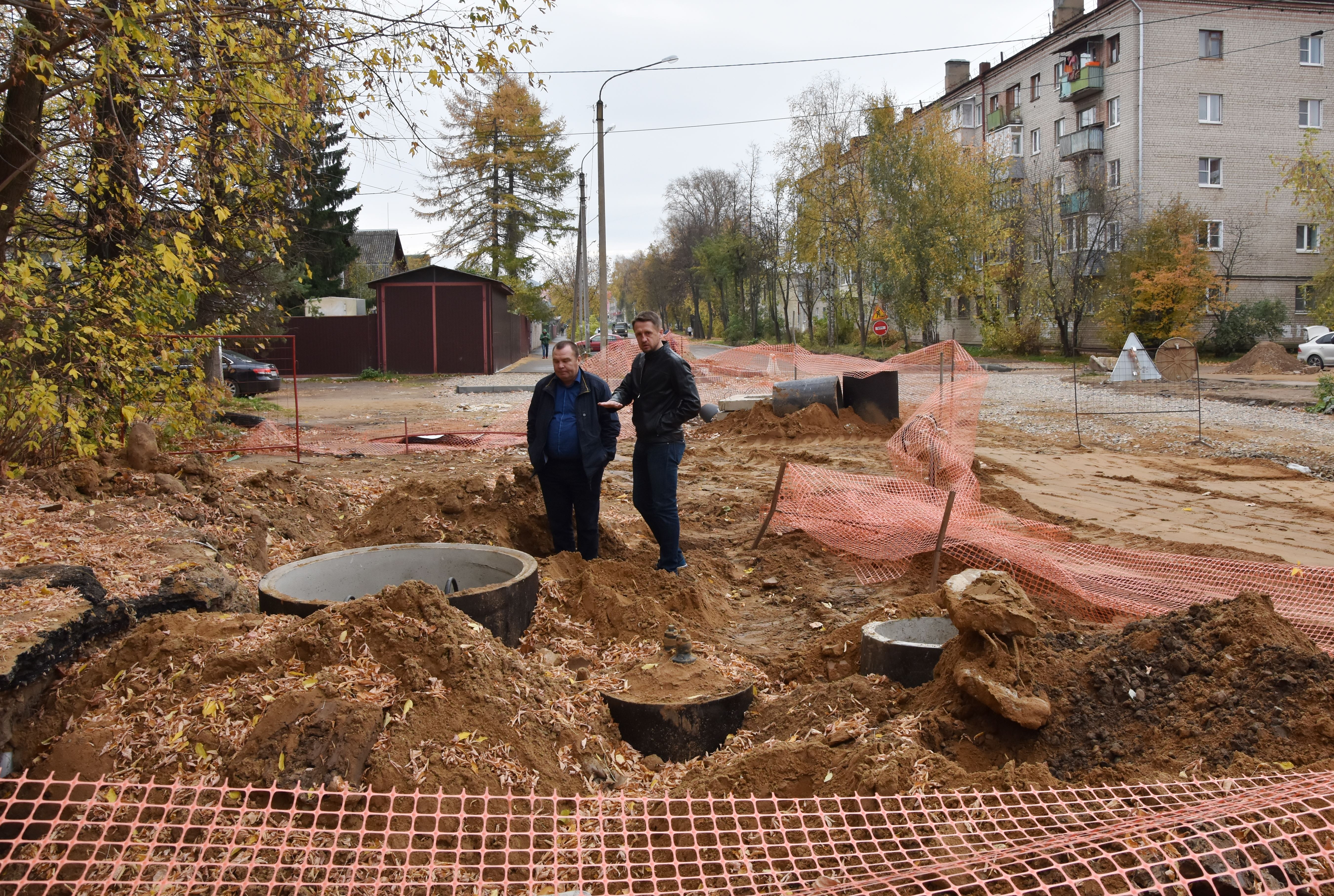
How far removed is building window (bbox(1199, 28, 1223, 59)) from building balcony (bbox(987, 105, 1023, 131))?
10.4m

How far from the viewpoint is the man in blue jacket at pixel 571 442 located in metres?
6.17

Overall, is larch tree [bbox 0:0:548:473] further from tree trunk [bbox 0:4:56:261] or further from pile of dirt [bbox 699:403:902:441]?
pile of dirt [bbox 699:403:902:441]

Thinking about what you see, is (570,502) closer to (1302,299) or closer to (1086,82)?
(1086,82)

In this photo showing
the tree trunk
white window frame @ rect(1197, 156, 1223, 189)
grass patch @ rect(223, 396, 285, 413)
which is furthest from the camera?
white window frame @ rect(1197, 156, 1223, 189)

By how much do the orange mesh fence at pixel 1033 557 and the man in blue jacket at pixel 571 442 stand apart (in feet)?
6.93

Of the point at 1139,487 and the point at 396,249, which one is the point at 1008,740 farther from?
the point at 396,249

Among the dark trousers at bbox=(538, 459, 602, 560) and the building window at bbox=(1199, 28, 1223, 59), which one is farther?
the building window at bbox=(1199, 28, 1223, 59)

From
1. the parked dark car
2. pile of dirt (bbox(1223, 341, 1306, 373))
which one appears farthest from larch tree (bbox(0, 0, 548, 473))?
pile of dirt (bbox(1223, 341, 1306, 373))

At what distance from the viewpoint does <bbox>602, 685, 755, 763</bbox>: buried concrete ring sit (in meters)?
4.07

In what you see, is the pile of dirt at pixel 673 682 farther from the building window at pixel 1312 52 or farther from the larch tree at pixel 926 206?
the building window at pixel 1312 52

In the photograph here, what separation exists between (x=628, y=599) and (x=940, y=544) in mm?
2112

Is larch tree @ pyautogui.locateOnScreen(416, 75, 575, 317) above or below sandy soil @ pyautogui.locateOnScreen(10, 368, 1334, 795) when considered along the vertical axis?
above

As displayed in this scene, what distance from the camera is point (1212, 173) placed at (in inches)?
1457

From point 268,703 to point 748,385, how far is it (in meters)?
17.7
